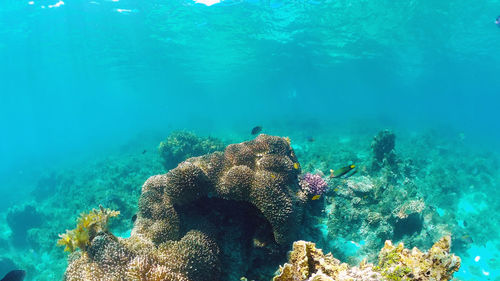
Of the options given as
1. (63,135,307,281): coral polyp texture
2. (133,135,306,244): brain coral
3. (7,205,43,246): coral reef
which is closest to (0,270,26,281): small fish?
(63,135,307,281): coral polyp texture

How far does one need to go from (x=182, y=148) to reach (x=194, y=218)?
368 inches

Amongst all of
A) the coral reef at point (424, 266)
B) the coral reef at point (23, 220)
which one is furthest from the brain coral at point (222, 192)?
the coral reef at point (23, 220)

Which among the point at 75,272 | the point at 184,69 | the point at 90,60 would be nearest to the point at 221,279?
the point at 75,272

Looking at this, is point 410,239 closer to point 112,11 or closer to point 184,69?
point 112,11

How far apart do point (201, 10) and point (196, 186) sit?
22.3 metres

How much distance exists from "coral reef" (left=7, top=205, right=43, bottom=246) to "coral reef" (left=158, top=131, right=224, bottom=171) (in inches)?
373

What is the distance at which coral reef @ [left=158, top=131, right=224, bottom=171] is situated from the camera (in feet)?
45.8

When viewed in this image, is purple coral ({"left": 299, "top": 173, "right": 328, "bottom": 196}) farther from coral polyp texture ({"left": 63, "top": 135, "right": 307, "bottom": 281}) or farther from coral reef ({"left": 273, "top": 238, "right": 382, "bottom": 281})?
coral reef ({"left": 273, "top": 238, "right": 382, "bottom": 281})

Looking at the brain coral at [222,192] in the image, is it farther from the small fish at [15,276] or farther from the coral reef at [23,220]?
the coral reef at [23,220]

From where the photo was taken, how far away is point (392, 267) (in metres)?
2.65

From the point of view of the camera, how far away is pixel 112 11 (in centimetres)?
2236

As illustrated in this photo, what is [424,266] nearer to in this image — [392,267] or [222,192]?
[392,267]

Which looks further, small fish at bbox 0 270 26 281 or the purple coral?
the purple coral

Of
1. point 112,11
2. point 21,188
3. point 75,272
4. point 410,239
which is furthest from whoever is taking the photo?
point 21,188
